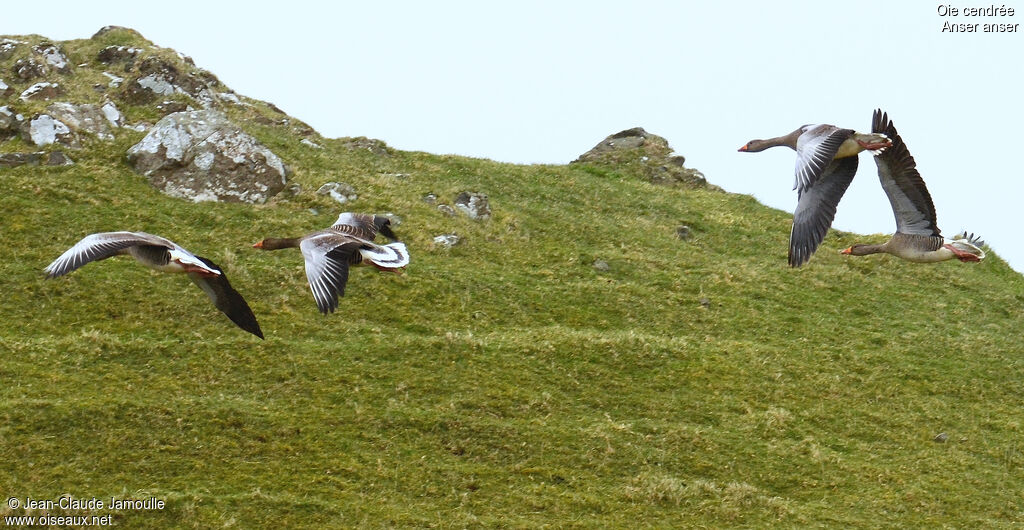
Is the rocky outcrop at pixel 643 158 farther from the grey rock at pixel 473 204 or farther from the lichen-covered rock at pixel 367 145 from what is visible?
the grey rock at pixel 473 204

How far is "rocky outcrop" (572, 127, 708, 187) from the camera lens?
122 feet

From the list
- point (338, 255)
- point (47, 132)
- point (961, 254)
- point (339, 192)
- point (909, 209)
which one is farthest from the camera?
point (339, 192)

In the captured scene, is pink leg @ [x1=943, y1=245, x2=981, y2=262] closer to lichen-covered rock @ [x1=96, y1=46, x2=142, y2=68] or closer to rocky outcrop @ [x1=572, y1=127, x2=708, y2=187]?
rocky outcrop @ [x1=572, y1=127, x2=708, y2=187]

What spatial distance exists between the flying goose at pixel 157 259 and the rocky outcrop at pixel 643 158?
2319 centimetres

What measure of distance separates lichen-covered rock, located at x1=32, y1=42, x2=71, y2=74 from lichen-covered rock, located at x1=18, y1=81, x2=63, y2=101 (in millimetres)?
1789

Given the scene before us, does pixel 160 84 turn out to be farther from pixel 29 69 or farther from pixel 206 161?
pixel 206 161

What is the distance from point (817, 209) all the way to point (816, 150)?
46.2 inches

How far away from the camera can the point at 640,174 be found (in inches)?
1453

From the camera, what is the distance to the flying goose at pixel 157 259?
40.0 ft

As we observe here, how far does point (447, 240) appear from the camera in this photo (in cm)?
2553

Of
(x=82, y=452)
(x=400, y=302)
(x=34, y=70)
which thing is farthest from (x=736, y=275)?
(x=34, y=70)

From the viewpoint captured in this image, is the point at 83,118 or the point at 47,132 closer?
the point at 47,132

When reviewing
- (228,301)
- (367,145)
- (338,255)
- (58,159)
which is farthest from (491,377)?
(367,145)

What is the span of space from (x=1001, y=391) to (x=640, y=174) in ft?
56.1
